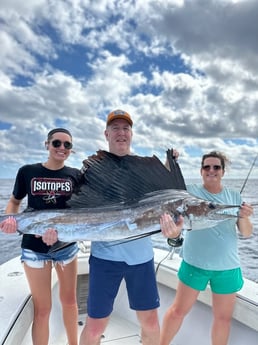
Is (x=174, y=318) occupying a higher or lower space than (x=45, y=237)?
lower

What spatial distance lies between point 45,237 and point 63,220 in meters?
0.12

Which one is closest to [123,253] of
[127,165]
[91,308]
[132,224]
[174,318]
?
[132,224]

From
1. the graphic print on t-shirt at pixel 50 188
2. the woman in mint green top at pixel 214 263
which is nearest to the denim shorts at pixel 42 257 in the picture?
the graphic print on t-shirt at pixel 50 188

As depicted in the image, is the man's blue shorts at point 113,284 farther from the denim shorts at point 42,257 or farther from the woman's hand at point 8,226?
the woman's hand at point 8,226

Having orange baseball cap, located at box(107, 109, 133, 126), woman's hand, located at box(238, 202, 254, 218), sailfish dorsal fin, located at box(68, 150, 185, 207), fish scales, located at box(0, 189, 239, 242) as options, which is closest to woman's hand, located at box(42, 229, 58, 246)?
fish scales, located at box(0, 189, 239, 242)

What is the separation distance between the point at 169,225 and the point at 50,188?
30.6 inches

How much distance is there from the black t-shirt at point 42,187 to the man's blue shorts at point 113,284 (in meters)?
0.40

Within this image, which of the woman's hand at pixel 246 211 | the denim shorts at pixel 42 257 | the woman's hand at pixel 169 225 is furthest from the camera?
the denim shorts at pixel 42 257

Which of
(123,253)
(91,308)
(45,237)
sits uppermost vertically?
(45,237)

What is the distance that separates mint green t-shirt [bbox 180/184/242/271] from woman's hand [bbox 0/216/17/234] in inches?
40.8

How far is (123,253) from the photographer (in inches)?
65.8

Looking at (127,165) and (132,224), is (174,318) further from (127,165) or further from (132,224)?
(127,165)

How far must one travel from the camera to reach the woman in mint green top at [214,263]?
1.82 m

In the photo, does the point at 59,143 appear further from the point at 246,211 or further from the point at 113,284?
the point at 246,211
